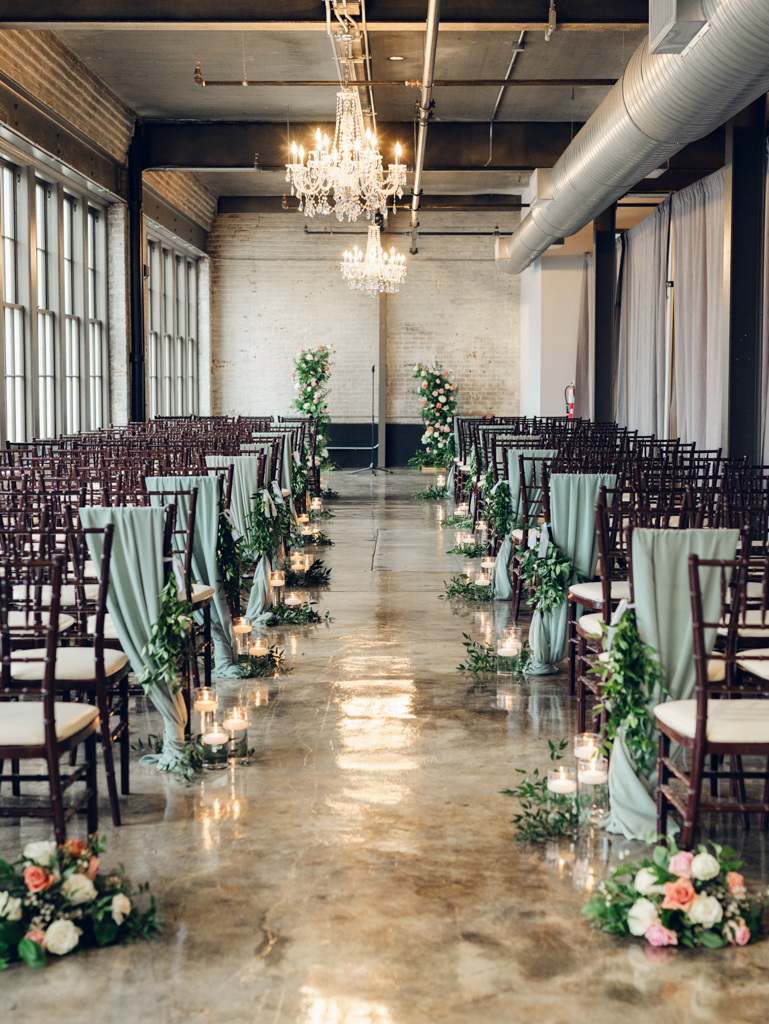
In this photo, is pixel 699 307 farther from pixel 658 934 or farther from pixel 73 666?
pixel 658 934

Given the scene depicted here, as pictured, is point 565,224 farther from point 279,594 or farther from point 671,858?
point 671,858

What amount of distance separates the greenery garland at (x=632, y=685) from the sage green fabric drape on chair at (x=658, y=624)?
1.1 inches

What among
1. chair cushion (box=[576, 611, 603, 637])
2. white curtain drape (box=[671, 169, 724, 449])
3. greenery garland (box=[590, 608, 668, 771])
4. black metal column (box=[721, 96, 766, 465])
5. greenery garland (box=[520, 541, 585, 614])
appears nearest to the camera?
greenery garland (box=[590, 608, 668, 771])

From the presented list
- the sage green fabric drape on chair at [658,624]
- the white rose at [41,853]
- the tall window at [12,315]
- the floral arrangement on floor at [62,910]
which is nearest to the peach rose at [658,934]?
the sage green fabric drape on chair at [658,624]

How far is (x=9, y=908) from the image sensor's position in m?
2.59

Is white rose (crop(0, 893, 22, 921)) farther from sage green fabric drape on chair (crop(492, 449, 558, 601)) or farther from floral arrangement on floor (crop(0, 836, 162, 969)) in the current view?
sage green fabric drape on chair (crop(492, 449, 558, 601))

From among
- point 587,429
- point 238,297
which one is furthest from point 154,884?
point 238,297

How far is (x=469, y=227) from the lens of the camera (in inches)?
756

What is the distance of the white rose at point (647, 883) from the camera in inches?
106

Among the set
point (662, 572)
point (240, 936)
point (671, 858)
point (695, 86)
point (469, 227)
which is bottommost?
point (240, 936)

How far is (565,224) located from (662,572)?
8916 mm

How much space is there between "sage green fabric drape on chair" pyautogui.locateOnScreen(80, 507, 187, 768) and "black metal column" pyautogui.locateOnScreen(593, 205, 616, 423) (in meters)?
10.7

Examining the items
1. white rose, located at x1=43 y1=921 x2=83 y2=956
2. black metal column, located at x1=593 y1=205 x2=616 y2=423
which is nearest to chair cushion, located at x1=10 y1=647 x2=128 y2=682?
white rose, located at x1=43 y1=921 x2=83 y2=956

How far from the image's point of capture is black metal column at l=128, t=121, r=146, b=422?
13445 millimetres
